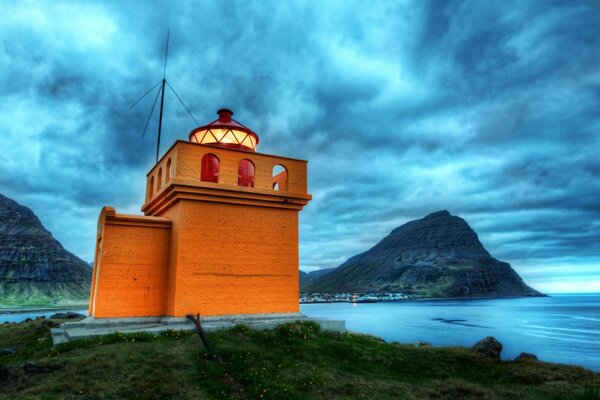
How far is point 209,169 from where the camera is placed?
554 inches

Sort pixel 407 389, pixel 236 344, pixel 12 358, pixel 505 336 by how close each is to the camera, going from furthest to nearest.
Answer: pixel 505 336 < pixel 12 358 < pixel 236 344 < pixel 407 389

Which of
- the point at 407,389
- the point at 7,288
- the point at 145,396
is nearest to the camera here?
the point at 145,396

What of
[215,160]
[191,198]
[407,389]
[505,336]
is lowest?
[505,336]

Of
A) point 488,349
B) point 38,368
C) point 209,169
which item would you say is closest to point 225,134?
point 209,169

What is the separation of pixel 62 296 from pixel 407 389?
6247 inches

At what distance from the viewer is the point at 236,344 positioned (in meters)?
10.2

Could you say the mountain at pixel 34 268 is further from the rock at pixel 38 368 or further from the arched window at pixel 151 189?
the rock at pixel 38 368

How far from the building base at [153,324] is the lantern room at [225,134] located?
5708mm

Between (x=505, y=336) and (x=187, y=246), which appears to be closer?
(x=187, y=246)

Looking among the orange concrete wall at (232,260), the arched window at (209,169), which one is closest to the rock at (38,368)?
the orange concrete wall at (232,260)

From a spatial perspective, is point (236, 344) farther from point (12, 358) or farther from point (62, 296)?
point (62, 296)

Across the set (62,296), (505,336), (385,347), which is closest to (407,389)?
(385,347)

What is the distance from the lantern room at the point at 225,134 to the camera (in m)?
14.6

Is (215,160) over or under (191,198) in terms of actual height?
over
